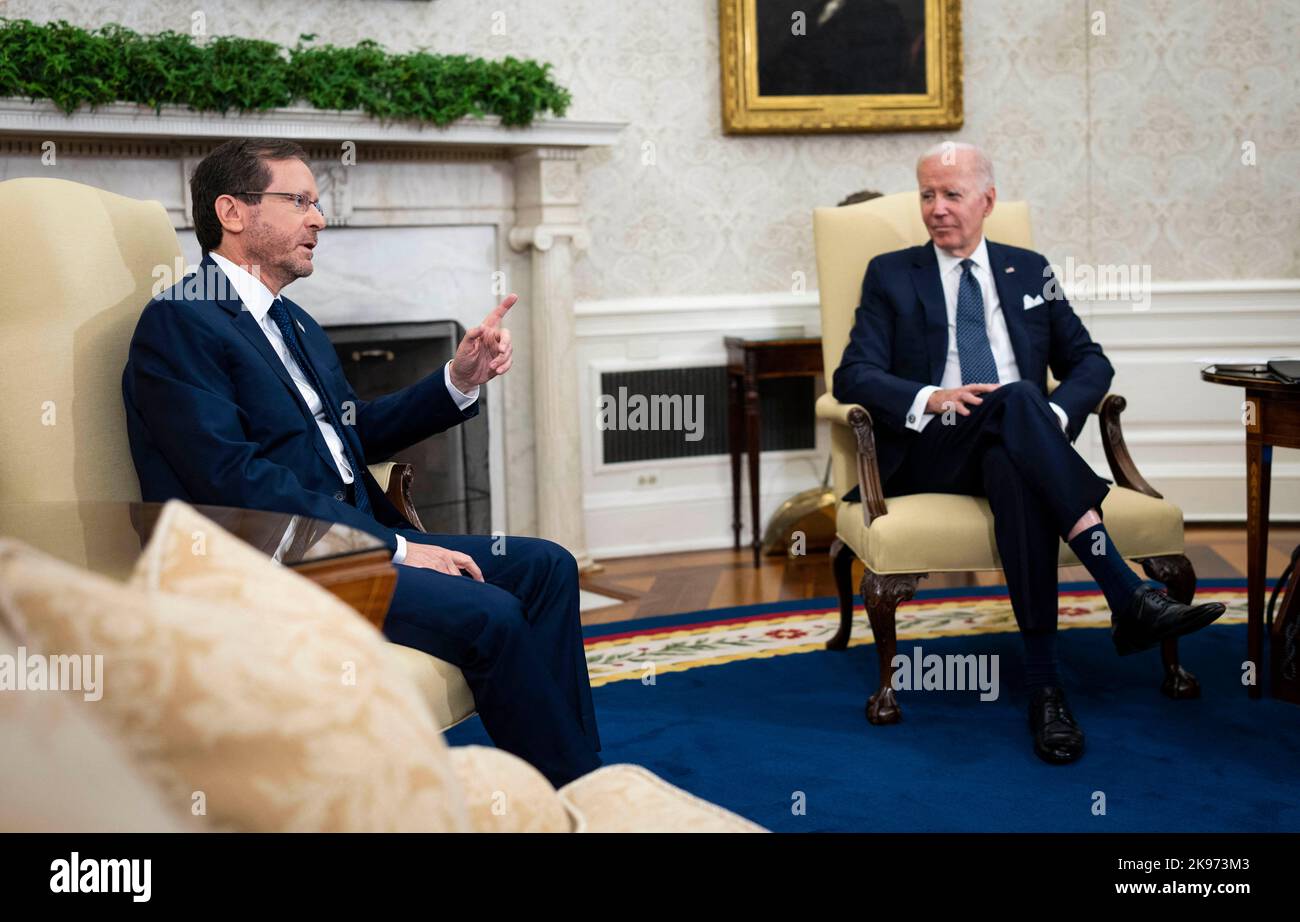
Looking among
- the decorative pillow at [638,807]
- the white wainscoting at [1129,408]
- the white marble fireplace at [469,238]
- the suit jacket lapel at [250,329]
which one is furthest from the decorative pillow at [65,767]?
the white wainscoting at [1129,408]

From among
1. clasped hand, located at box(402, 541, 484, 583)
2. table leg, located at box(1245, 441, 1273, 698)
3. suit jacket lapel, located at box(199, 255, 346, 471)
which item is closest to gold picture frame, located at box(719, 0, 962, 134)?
table leg, located at box(1245, 441, 1273, 698)

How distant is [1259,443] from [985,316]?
78 cm

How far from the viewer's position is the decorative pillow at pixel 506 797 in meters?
1.18

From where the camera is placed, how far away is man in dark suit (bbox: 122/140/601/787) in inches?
86.0

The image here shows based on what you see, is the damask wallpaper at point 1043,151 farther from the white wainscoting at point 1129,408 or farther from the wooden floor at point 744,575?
the wooden floor at point 744,575

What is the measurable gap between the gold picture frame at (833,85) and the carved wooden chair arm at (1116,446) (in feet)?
7.90


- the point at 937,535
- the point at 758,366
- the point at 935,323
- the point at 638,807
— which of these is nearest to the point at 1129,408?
the point at 758,366

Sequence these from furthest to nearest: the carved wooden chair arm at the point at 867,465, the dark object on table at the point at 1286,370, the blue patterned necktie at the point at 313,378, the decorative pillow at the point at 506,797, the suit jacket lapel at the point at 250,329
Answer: the carved wooden chair arm at the point at 867,465, the dark object on table at the point at 1286,370, the blue patterned necktie at the point at 313,378, the suit jacket lapel at the point at 250,329, the decorative pillow at the point at 506,797

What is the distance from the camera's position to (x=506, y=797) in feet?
3.95

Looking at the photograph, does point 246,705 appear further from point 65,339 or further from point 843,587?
point 843,587

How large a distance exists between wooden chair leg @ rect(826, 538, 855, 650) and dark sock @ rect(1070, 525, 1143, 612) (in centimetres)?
74

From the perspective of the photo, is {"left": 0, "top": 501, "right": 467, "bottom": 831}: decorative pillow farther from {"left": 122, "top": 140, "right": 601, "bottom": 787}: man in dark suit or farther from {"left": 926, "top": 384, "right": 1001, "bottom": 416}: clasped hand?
{"left": 926, "top": 384, "right": 1001, "bottom": 416}: clasped hand

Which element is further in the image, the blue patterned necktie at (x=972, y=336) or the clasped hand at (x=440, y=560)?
the blue patterned necktie at (x=972, y=336)
